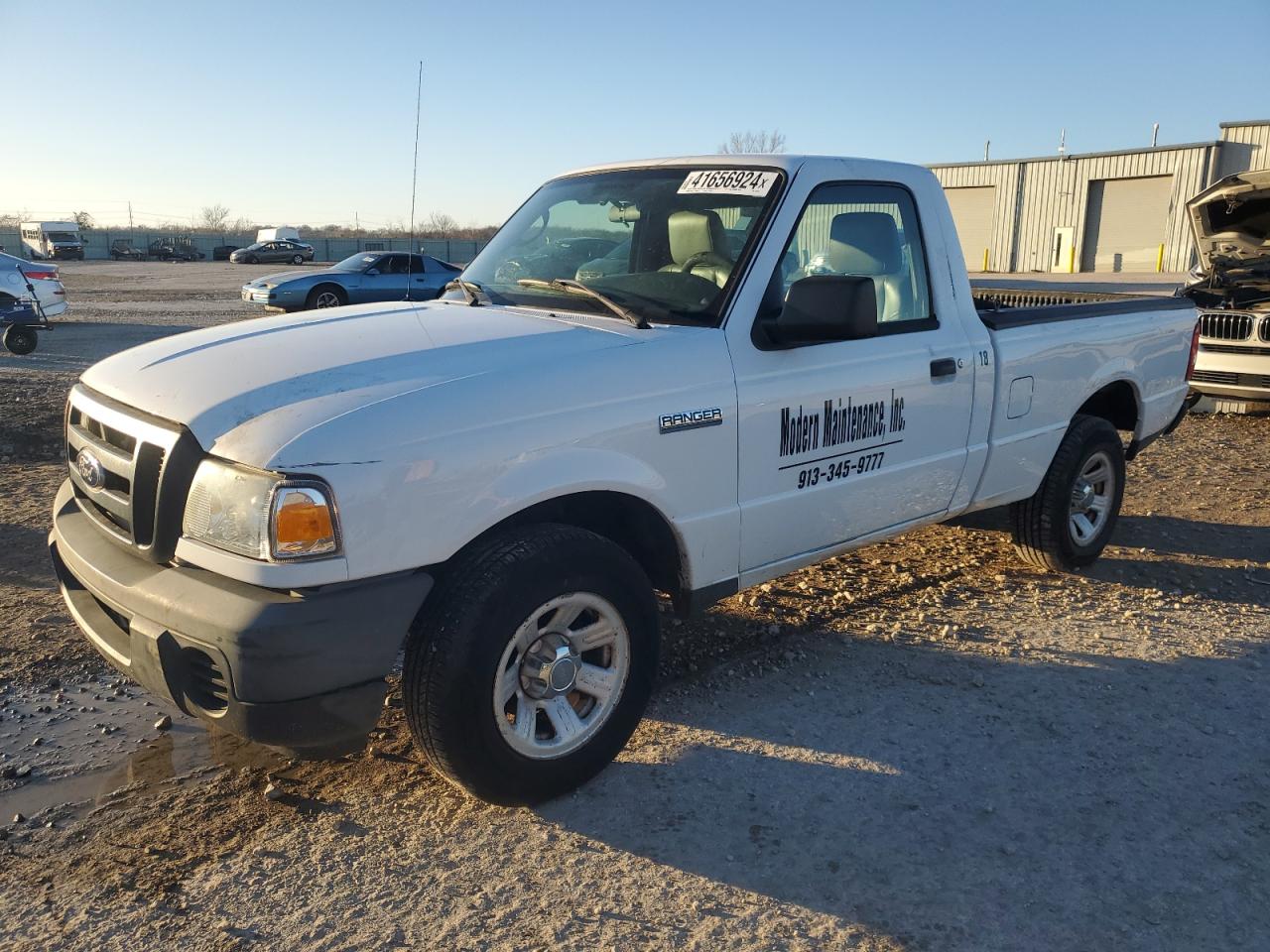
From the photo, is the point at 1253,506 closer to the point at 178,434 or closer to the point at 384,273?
the point at 178,434

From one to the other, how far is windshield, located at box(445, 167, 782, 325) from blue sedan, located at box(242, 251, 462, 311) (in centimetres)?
1523

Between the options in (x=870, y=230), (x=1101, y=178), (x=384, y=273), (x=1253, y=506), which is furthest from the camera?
(x=1101, y=178)

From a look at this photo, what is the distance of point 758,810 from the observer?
126 inches

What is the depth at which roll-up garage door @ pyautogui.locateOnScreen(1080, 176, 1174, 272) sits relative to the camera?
37.7 metres

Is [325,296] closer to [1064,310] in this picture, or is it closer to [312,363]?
[1064,310]

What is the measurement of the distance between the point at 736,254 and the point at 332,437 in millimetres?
1723

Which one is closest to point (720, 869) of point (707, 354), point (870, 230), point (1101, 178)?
point (707, 354)

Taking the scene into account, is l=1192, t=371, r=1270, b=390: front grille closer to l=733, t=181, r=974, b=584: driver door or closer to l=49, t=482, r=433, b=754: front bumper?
l=733, t=181, r=974, b=584: driver door

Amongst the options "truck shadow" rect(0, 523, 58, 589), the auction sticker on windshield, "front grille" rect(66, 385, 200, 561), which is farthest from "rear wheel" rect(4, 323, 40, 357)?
the auction sticker on windshield

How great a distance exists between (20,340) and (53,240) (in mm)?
51816

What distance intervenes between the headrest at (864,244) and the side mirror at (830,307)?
2.19ft

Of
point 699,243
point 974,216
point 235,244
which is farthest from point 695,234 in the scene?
point 235,244

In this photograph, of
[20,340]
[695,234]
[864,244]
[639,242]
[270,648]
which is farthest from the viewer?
[20,340]

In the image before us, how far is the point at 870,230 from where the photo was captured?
427 centimetres
